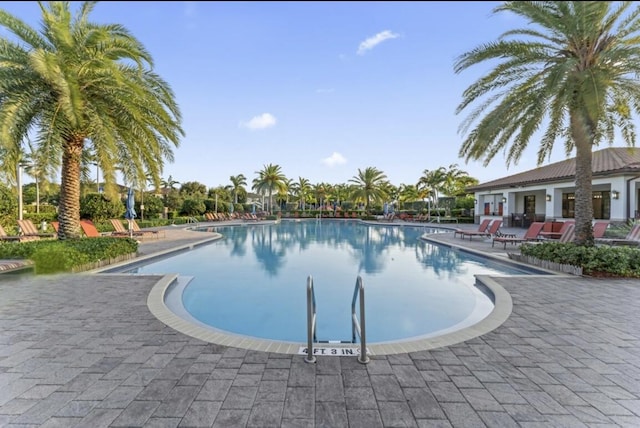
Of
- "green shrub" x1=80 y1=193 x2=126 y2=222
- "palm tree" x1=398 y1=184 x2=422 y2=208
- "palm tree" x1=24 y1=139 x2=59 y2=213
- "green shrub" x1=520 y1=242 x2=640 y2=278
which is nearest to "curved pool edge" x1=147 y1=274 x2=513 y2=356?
"green shrub" x1=520 y1=242 x2=640 y2=278

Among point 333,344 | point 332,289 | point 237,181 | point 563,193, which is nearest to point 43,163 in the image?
point 332,289

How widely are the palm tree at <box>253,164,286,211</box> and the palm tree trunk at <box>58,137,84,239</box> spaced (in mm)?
32907

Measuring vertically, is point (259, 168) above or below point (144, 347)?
above

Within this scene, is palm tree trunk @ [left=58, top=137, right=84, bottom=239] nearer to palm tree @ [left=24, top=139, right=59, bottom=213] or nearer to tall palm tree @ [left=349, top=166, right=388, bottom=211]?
palm tree @ [left=24, top=139, right=59, bottom=213]

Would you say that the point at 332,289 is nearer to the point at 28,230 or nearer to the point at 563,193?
the point at 28,230

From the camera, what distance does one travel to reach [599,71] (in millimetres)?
7762

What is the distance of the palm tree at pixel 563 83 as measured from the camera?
25.5 ft

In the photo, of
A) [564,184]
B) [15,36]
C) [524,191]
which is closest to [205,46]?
[15,36]

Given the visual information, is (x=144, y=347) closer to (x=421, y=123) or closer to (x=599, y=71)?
(x=599, y=71)

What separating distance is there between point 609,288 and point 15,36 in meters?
15.3

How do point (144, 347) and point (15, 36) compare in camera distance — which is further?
point (15, 36)

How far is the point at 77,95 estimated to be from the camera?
767 cm

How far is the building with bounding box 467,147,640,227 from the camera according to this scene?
1589 centimetres

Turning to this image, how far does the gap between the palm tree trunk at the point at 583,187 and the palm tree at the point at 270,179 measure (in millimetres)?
36082
